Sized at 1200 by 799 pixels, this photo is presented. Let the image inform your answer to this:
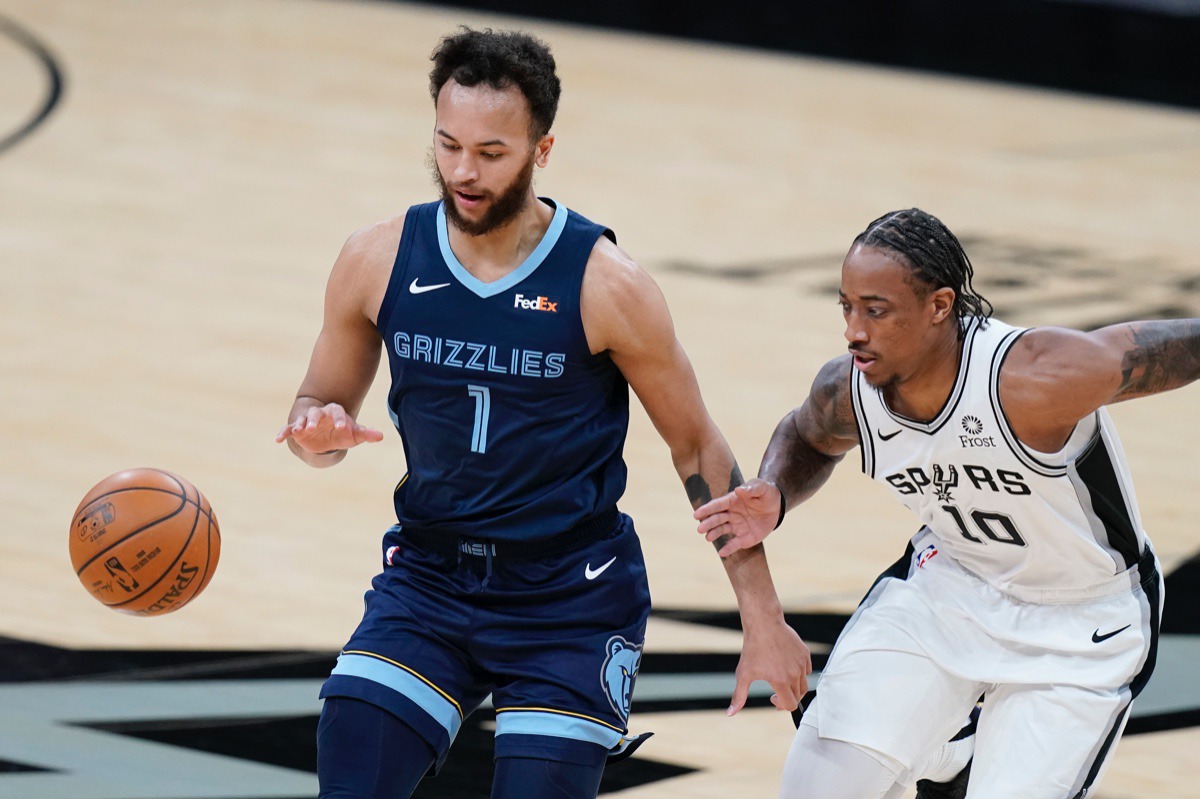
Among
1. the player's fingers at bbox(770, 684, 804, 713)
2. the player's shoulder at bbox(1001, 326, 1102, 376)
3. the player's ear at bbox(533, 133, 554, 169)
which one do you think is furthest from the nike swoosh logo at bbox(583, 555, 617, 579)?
the player's shoulder at bbox(1001, 326, 1102, 376)

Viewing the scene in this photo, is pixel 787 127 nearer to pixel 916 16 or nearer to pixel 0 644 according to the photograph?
pixel 916 16

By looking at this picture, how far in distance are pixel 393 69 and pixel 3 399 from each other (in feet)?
28.0

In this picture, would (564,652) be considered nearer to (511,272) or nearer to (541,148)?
(511,272)

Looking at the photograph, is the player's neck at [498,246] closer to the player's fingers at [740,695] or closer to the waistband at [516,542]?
the waistband at [516,542]

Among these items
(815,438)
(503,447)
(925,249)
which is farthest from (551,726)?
(925,249)

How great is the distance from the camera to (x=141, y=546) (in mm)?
4293

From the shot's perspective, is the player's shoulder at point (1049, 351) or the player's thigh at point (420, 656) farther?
the player's shoulder at point (1049, 351)

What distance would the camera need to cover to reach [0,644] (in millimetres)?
5914

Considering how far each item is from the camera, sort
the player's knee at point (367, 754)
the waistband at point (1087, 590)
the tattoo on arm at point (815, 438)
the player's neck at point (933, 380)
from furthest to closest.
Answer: the tattoo on arm at point (815, 438), the waistband at point (1087, 590), the player's neck at point (933, 380), the player's knee at point (367, 754)

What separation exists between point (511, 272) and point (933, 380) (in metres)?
0.94

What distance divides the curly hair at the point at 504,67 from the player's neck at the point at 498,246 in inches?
7.4

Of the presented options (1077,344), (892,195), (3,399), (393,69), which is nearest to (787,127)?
(892,195)

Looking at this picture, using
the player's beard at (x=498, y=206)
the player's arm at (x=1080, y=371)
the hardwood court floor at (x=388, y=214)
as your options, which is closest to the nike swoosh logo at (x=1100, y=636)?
the player's arm at (x=1080, y=371)

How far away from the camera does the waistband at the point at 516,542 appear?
380 centimetres
